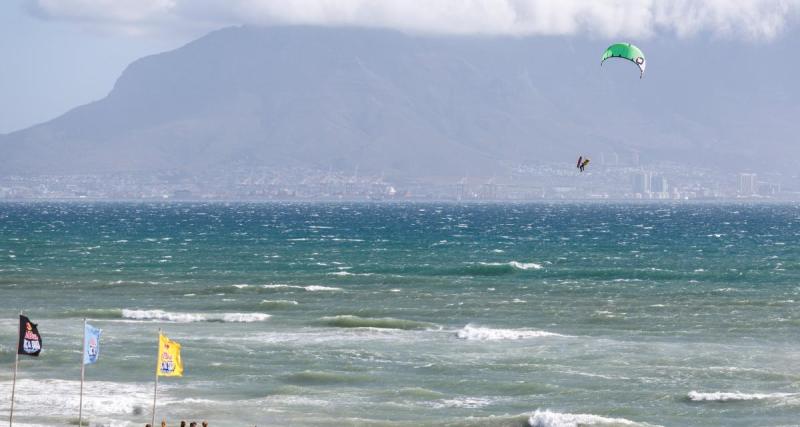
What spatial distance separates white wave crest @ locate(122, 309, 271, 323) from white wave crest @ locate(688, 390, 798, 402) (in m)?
29.0

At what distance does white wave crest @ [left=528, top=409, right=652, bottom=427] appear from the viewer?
49.2 meters

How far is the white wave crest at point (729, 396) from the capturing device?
52.7 m

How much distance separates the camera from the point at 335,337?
6825cm

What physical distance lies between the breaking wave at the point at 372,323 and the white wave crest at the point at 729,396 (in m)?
21.3

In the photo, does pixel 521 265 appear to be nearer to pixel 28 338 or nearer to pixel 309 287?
pixel 309 287

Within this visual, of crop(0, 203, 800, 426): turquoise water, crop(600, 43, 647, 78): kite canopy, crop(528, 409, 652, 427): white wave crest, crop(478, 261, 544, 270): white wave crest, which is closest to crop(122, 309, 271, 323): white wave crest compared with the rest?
crop(0, 203, 800, 426): turquoise water

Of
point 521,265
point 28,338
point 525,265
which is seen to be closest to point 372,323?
point 28,338

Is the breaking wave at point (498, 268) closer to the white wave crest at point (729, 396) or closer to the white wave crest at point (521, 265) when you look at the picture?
the white wave crest at point (521, 265)

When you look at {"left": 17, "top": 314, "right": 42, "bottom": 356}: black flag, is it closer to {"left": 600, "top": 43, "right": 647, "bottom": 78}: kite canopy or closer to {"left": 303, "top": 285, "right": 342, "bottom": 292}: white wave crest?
{"left": 600, "top": 43, "right": 647, "bottom": 78}: kite canopy

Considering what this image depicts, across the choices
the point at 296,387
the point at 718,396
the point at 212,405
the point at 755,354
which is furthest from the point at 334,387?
the point at 755,354

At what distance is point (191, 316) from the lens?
248 ft

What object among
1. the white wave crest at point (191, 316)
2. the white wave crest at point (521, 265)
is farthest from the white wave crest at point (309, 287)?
the white wave crest at point (521, 265)

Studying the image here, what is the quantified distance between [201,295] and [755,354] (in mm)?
38315

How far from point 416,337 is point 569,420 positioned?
19640 millimetres
